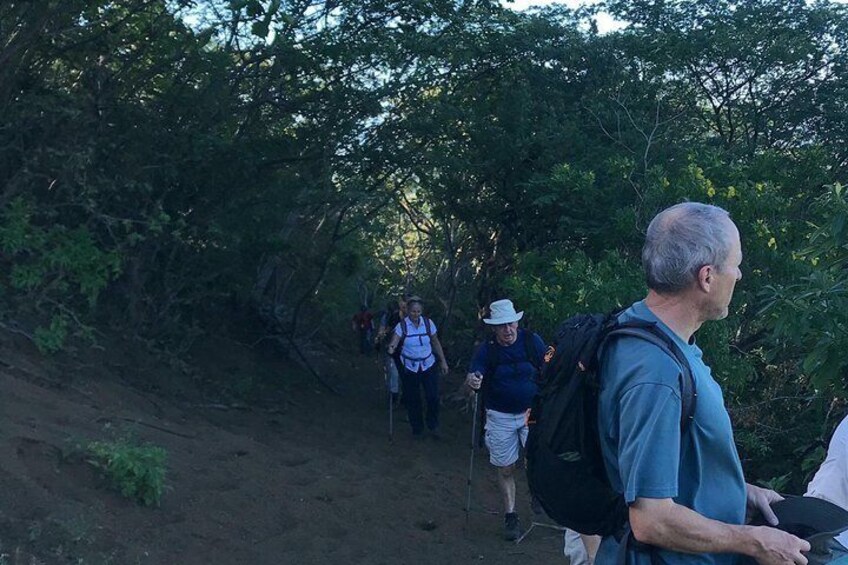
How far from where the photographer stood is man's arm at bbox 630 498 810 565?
2262 mm

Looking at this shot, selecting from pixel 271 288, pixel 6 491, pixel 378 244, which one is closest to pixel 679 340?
pixel 6 491

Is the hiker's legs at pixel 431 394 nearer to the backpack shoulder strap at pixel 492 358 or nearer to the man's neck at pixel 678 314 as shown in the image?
the backpack shoulder strap at pixel 492 358

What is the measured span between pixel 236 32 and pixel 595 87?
15.3ft

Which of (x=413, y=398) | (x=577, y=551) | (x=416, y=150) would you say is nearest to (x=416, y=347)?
(x=413, y=398)

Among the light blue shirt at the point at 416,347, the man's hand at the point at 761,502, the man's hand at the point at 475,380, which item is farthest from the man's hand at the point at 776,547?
the light blue shirt at the point at 416,347

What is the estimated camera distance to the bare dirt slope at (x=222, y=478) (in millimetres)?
6188

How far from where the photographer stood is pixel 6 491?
19.6 feet

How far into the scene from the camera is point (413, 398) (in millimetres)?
11281

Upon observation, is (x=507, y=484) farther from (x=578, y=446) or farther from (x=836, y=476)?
(x=578, y=446)

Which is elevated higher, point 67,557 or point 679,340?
point 679,340

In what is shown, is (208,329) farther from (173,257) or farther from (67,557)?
(67,557)

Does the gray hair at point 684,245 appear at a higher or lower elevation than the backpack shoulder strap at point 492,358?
higher

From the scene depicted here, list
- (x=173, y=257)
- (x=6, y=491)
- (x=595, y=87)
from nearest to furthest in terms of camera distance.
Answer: (x=6, y=491) < (x=173, y=257) < (x=595, y=87)

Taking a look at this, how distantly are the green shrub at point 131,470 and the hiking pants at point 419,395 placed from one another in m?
4.54
